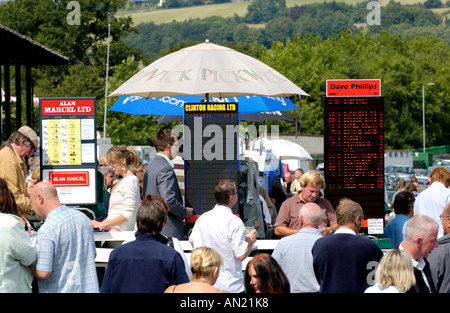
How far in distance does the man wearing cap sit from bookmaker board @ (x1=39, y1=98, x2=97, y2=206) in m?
0.25

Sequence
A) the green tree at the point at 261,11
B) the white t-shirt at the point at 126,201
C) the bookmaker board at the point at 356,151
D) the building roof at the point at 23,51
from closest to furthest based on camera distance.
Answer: the white t-shirt at the point at 126,201, the bookmaker board at the point at 356,151, the building roof at the point at 23,51, the green tree at the point at 261,11

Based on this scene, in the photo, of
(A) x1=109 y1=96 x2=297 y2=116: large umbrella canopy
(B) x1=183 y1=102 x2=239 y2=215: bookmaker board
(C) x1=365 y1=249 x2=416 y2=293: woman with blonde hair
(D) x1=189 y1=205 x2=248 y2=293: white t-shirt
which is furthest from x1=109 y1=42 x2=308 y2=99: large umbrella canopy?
(C) x1=365 y1=249 x2=416 y2=293: woman with blonde hair

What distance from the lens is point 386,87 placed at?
264 feet

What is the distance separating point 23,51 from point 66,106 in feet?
67.6

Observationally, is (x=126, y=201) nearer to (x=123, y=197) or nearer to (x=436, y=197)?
(x=123, y=197)

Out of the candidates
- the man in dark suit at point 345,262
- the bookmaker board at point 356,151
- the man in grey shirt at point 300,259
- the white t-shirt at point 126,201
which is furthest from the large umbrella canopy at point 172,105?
the man in dark suit at point 345,262

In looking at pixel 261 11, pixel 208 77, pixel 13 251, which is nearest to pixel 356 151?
pixel 208 77

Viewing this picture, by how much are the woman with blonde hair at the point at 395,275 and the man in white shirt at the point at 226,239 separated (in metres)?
1.83

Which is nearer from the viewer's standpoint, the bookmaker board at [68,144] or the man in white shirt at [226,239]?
the man in white shirt at [226,239]

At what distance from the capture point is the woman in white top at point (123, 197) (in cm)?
852

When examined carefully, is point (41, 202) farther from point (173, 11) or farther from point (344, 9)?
point (173, 11)

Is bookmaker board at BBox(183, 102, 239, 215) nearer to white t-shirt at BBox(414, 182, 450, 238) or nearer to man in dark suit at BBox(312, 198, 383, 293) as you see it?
man in dark suit at BBox(312, 198, 383, 293)

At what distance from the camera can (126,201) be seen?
854cm

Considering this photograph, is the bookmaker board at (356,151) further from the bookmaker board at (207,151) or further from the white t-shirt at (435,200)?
the bookmaker board at (207,151)
